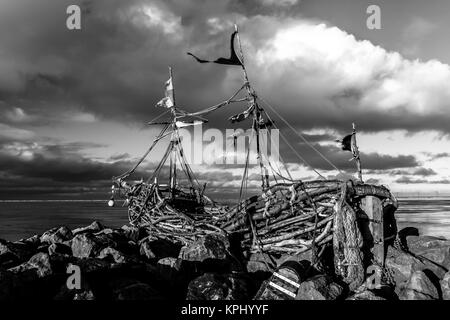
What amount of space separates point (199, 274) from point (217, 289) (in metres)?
2.27

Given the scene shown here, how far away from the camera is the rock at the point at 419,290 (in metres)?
8.96

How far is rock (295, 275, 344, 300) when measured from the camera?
8781mm

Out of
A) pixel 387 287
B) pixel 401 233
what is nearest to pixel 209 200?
pixel 401 233

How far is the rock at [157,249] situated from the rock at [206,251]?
242 centimetres

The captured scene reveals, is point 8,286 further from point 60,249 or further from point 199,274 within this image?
point 60,249

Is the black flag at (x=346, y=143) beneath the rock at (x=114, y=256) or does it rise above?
above

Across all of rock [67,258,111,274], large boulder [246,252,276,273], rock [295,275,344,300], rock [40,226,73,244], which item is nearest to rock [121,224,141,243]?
rock [40,226,73,244]

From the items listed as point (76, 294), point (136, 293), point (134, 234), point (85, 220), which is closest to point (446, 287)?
point (136, 293)

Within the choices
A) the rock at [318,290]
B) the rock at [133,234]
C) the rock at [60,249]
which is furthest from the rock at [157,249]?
the rock at [318,290]

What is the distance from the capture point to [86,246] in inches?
538

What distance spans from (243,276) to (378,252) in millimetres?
4102

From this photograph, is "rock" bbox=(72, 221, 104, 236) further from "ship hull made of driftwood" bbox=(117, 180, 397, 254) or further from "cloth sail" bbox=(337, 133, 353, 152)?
"cloth sail" bbox=(337, 133, 353, 152)

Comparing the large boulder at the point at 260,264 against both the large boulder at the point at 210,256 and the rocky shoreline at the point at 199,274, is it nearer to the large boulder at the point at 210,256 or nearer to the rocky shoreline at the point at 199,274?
the rocky shoreline at the point at 199,274
